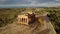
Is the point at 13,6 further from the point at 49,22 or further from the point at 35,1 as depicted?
the point at 49,22

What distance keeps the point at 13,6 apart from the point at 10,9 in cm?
8

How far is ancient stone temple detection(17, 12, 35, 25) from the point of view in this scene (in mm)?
2334

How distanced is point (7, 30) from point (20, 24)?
0.90ft

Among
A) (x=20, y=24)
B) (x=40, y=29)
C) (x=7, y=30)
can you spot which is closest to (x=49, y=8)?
(x=40, y=29)

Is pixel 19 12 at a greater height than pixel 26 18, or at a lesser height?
greater

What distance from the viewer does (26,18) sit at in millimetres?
2338

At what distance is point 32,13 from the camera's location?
2.41m

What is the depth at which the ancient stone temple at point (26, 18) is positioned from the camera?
233 cm

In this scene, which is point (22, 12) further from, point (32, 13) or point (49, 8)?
point (49, 8)

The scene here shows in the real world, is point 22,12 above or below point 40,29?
above

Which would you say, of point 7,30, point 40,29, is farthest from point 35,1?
point 7,30

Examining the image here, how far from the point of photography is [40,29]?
236 centimetres

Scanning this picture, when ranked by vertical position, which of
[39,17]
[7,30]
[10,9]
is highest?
[10,9]

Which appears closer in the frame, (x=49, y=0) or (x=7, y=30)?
(x=7, y=30)
